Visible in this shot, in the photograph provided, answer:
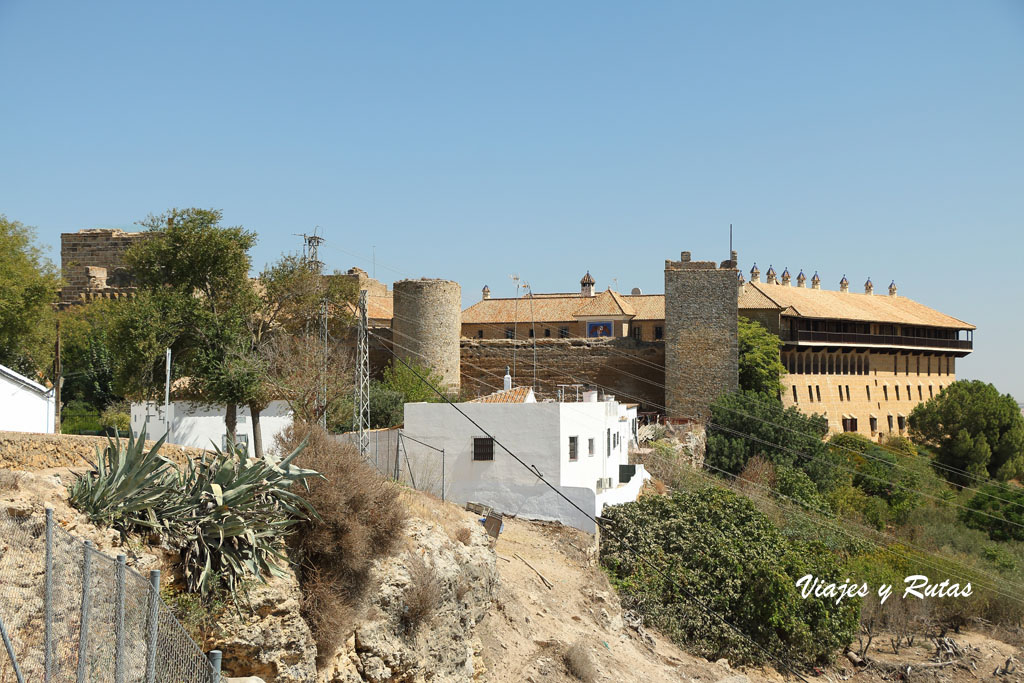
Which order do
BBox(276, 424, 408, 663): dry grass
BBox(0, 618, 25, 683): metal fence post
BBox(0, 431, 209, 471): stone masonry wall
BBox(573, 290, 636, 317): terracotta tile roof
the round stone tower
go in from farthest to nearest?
BBox(573, 290, 636, 317): terracotta tile roof, the round stone tower, BBox(276, 424, 408, 663): dry grass, BBox(0, 431, 209, 471): stone masonry wall, BBox(0, 618, 25, 683): metal fence post

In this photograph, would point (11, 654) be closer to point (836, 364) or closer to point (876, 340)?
point (836, 364)

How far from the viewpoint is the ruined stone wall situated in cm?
4603

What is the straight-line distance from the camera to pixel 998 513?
3950 cm

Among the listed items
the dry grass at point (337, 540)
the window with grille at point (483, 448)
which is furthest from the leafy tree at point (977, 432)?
the dry grass at point (337, 540)

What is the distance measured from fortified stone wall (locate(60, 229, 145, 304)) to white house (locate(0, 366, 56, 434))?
2670 centimetres


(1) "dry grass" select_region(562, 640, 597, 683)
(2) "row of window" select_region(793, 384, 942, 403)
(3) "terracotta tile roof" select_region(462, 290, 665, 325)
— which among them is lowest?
(1) "dry grass" select_region(562, 640, 597, 683)

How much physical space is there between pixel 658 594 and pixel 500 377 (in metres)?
24.4

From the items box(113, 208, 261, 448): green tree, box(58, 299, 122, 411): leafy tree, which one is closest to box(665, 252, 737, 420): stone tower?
box(113, 208, 261, 448): green tree

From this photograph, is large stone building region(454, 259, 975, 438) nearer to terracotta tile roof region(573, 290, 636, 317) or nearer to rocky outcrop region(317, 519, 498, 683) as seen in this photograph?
terracotta tile roof region(573, 290, 636, 317)

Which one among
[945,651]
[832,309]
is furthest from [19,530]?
[832,309]

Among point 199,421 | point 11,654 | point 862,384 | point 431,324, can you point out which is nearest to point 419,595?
point 11,654

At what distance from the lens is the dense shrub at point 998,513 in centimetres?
3844

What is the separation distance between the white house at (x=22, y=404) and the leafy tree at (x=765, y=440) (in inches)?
1073

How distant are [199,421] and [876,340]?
39.8 meters
